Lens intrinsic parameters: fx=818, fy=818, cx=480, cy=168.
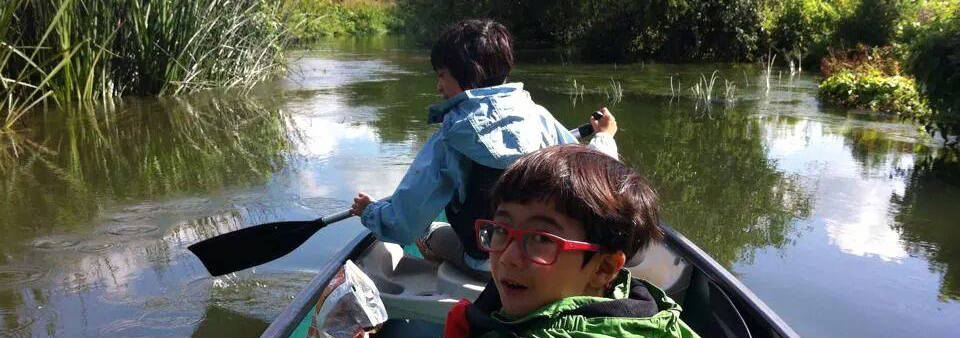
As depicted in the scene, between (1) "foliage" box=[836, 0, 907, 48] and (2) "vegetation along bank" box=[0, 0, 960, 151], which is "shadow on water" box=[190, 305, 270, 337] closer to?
(2) "vegetation along bank" box=[0, 0, 960, 151]

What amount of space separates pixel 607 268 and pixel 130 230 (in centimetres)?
433

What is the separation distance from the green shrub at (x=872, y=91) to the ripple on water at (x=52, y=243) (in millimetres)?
8794

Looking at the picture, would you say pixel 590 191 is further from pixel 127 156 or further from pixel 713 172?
pixel 127 156

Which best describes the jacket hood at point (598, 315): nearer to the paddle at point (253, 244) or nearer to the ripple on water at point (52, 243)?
the paddle at point (253, 244)

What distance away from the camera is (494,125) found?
2494 mm

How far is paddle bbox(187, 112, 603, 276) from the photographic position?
3.69 m

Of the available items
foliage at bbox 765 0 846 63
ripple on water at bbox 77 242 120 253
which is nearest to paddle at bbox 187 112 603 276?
ripple on water at bbox 77 242 120 253

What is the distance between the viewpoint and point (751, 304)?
8.17 ft

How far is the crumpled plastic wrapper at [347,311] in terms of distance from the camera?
2.30 metres

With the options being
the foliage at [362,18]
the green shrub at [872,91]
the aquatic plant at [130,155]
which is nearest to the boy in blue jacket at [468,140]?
the aquatic plant at [130,155]

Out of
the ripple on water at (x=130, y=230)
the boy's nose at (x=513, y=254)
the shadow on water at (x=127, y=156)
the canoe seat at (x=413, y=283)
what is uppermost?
the boy's nose at (x=513, y=254)

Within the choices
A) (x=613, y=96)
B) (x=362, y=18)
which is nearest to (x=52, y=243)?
(x=613, y=96)

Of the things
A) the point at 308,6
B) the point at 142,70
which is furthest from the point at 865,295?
the point at 308,6

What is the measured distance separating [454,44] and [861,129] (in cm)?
767
